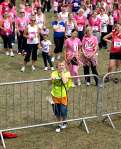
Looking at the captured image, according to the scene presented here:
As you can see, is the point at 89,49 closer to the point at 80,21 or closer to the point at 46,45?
the point at 46,45

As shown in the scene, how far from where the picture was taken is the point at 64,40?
17.2 meters

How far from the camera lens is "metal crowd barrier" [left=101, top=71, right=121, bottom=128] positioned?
11.1 meters

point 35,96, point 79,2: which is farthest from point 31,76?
point 79,2

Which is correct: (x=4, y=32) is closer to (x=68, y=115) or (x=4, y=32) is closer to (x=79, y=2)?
(x=68, y=115)

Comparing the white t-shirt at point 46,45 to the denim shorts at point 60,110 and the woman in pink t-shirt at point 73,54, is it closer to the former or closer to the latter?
the woman in pink t-shirt at point 73,54

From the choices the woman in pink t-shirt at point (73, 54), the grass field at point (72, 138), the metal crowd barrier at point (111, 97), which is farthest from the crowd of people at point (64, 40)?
the metal crowd barrier at point (111, 97)

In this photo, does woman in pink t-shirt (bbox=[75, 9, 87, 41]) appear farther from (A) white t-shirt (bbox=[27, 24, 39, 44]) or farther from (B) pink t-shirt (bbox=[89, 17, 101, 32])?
(A) white t-shirt (bbox=[27, 24, 39, 44])

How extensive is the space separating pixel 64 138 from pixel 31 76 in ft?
16.4

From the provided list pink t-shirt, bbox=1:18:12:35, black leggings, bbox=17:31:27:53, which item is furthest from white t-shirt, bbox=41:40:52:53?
pink t-shirt, bbox=1:18:12:35

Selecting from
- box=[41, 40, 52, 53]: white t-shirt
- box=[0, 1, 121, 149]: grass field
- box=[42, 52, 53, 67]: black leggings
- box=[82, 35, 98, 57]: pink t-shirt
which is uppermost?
box=[82, 35, 98, 57]: pink t-shirt

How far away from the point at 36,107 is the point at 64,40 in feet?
19.2

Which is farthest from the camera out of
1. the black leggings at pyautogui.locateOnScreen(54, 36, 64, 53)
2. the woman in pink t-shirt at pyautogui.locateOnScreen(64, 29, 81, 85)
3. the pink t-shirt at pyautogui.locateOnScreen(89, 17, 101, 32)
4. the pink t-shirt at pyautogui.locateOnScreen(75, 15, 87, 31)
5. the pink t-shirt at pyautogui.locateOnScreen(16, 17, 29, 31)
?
the pink t-shirt at pyautogui.locateOnScreen(89, 17, 101, 32)

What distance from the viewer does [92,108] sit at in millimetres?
11852

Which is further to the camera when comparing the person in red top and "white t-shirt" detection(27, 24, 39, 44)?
"white t-shirt" detection(27, 24, 39, 44)
